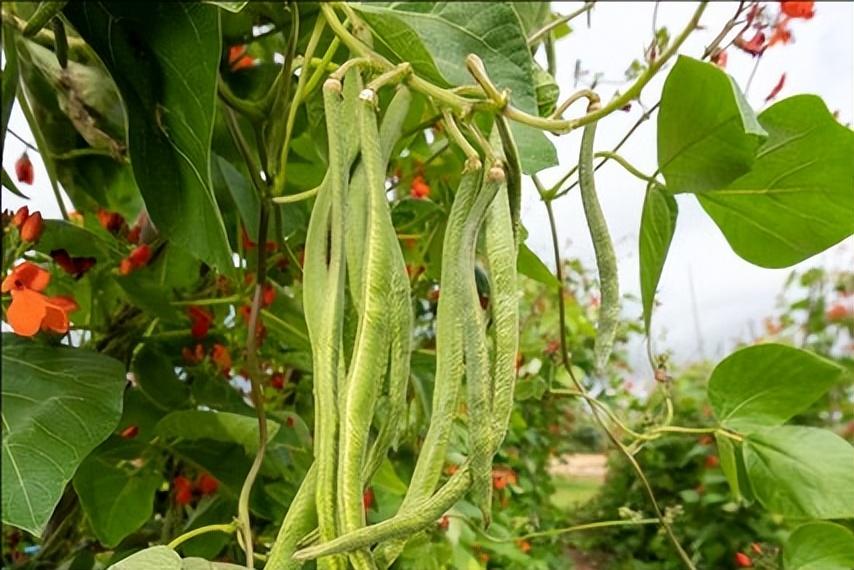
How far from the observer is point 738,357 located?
565 millimetres

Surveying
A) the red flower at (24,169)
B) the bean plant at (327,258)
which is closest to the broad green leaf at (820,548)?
the bean plant at (327,258)

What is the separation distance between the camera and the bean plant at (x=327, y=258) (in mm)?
244

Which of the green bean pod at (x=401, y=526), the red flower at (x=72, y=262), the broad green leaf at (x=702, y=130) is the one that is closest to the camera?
the green bean pod at (x=401, y=526)

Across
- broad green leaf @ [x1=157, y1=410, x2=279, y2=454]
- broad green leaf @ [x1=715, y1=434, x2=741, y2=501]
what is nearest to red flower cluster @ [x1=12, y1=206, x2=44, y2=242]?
broad green leaf @ [x1=157, y1=410, x2=279, y2=454]

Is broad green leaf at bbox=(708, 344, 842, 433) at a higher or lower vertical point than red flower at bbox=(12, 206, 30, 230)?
lower

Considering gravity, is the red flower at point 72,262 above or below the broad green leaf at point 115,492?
above

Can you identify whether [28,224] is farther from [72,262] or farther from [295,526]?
[295,526]

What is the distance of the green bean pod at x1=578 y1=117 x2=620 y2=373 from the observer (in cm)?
33

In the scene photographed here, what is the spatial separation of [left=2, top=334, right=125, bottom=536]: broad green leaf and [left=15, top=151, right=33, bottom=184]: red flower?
0.16 metres

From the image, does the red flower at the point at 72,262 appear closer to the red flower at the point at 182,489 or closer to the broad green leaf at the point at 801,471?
the red flower at the point at 182,489

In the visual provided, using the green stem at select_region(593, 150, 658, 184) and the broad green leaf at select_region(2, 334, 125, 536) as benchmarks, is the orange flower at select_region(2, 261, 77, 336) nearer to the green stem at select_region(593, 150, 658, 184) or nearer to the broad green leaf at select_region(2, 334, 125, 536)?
the broad green leaf at select_region(2, 334, 125, 536)

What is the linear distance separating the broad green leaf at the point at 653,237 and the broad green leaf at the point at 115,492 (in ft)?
0.92

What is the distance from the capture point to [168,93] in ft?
1.02

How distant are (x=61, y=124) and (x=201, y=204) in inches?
8.3
